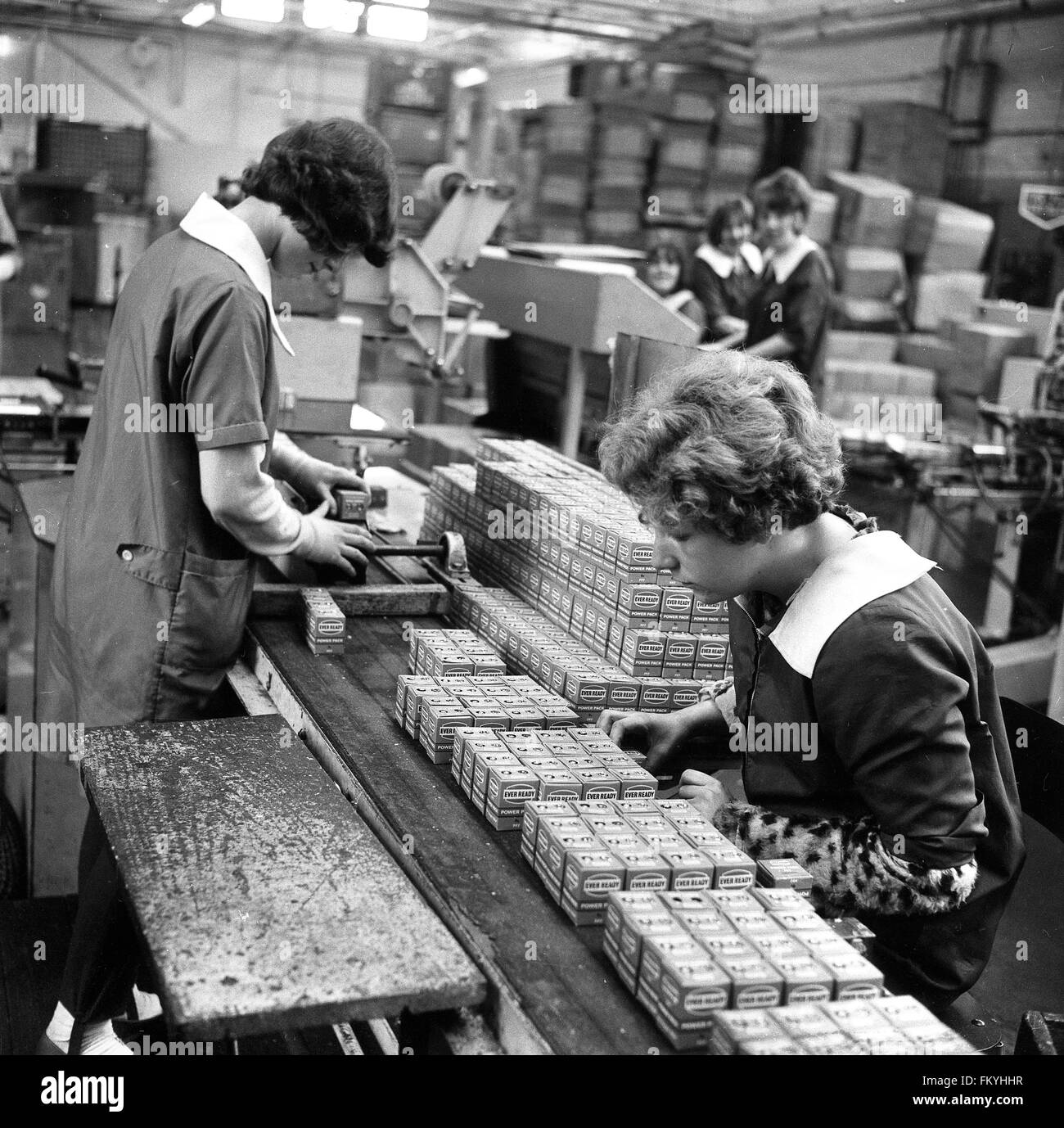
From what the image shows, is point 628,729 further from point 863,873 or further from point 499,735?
point 863,873

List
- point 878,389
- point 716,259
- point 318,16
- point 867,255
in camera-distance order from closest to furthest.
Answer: point 716,259 → point 878,389 → point 867,255 → point 318,16

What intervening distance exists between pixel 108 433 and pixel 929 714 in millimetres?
1660

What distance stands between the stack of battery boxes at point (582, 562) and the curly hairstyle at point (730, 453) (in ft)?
1.72

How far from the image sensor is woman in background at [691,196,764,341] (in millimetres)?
6770

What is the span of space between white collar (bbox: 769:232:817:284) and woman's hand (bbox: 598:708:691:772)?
3.89m

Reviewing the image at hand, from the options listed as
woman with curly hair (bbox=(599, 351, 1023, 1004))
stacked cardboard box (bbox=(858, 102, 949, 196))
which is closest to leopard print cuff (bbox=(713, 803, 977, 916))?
woman with curly hair (bbox=(599, 351, 1023, 1004))

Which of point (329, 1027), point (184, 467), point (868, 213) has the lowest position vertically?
point (329, 1027)

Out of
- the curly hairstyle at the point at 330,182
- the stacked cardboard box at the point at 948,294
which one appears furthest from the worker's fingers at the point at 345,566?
the stacked cardboard box at the point at 948,294

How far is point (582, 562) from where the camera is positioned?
8.27ft

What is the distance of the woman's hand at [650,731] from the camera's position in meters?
2.21

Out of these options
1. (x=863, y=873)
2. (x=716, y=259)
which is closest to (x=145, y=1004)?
(x=863, y=873)

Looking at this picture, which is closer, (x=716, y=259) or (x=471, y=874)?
(x=471, y=874)

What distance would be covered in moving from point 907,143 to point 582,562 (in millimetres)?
7355
